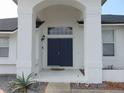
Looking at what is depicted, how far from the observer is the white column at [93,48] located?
44.9ft

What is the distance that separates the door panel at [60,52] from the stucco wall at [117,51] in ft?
9.08

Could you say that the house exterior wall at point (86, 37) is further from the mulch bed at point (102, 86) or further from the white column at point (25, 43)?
the mulch bed at point (102, 86)

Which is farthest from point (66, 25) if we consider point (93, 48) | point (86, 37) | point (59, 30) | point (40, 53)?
point (93, 48)

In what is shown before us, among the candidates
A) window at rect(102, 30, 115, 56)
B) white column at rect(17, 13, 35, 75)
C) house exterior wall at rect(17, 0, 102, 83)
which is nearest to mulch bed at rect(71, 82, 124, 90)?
house exterior wall at rect(17, 0, 102, 83)

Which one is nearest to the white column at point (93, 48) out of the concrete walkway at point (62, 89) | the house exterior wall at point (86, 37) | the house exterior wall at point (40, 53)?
the house exterior wall at point (86, 37)

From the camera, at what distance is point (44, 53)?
63.9ft

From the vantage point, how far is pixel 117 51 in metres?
18.8

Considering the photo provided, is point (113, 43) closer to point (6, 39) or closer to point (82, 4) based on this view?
point (82, 4)

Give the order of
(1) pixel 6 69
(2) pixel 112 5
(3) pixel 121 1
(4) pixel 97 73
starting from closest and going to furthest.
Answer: (4) pixel 97 73
(1) pixel 6 69
(3) pixel 121 1
(2) pixel 112 5

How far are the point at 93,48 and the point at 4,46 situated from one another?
6.53 metres

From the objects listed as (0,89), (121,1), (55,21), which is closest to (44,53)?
(55,21)

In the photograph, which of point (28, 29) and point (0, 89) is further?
point (28, 29)

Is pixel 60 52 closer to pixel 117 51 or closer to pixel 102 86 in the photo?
pixel 117 51

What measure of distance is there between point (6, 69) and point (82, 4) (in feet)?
22.4
